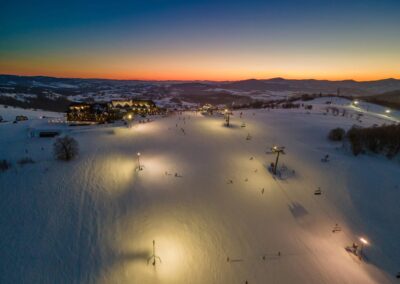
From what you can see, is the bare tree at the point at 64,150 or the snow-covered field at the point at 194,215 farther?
the bare tree at the point at 64,150

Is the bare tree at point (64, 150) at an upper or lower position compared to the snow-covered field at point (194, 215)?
upper

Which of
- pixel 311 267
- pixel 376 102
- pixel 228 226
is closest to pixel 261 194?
pixel 228 226

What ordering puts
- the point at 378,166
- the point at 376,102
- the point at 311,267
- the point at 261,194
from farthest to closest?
1. the point at 376,102
2. the point at 378,166
3. the point at 261,194
4. the point at 311,267

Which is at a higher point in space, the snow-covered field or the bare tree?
the bare tree

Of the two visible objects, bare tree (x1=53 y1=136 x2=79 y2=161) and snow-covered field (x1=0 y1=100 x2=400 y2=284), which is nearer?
snow-covered field (x1=0 y1=100 x2=400 y2=284)

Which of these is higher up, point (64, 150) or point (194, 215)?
point (64, 150)

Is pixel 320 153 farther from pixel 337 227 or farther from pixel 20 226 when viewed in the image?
pixel 20 226

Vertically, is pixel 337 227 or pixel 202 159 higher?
pixel 202 159

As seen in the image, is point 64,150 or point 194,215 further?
point 64,150
